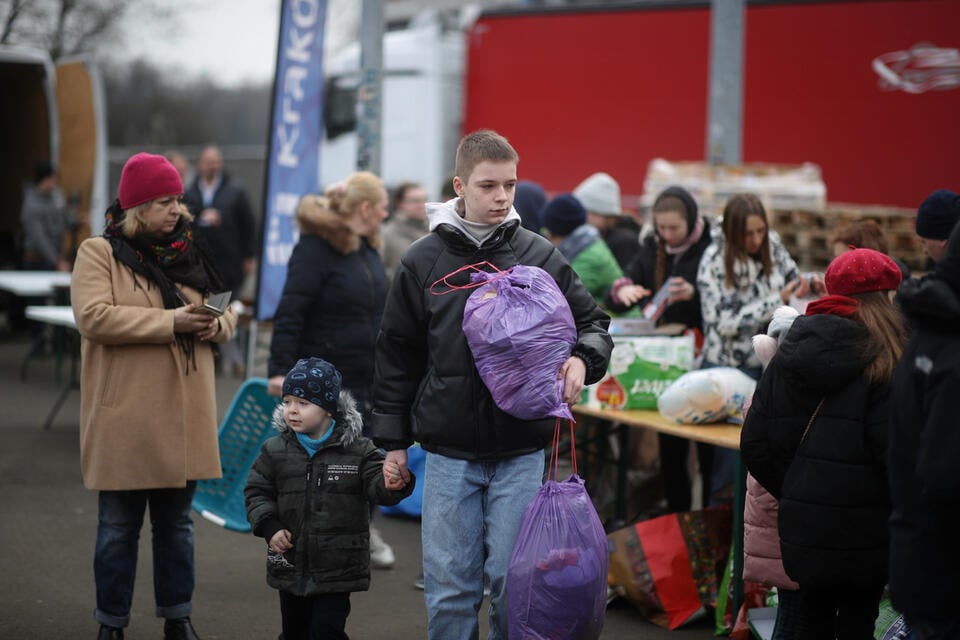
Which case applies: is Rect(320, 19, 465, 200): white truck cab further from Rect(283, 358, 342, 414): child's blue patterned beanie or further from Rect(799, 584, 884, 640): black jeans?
Rect(799, 584, 884, 640): black jeans

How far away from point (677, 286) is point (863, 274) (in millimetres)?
2697

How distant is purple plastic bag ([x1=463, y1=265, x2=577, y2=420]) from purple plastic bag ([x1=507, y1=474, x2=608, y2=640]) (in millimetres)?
299

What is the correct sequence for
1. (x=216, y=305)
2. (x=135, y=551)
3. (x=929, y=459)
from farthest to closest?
1. (x=135, y=551)
2. (x=216, y=305)
3. (x=929, y=459)

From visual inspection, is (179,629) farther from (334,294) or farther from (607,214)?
(607,214)

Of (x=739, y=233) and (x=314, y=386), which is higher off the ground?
(x=739, y=233)

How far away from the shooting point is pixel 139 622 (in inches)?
217

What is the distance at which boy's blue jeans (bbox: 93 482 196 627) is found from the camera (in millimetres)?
4895

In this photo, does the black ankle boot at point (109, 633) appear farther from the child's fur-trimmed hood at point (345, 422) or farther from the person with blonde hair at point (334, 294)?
the person with blonde hair at point (334, 294)

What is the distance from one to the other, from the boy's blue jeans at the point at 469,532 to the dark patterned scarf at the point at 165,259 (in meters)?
1.55

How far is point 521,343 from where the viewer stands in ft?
12.3

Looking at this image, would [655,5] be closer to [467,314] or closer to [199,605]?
[199,605]

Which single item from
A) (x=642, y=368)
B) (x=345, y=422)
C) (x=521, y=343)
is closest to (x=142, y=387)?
(x=345, y=422)

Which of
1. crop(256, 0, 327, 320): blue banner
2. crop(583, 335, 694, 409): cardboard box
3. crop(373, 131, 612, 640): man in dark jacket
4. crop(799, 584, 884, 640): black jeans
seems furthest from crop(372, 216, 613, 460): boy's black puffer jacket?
crop(256, 0, 327, 320): blue banner

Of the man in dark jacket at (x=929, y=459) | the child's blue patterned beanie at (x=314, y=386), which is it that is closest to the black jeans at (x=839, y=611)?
the man in dark jacket at (x=929, y=459)
